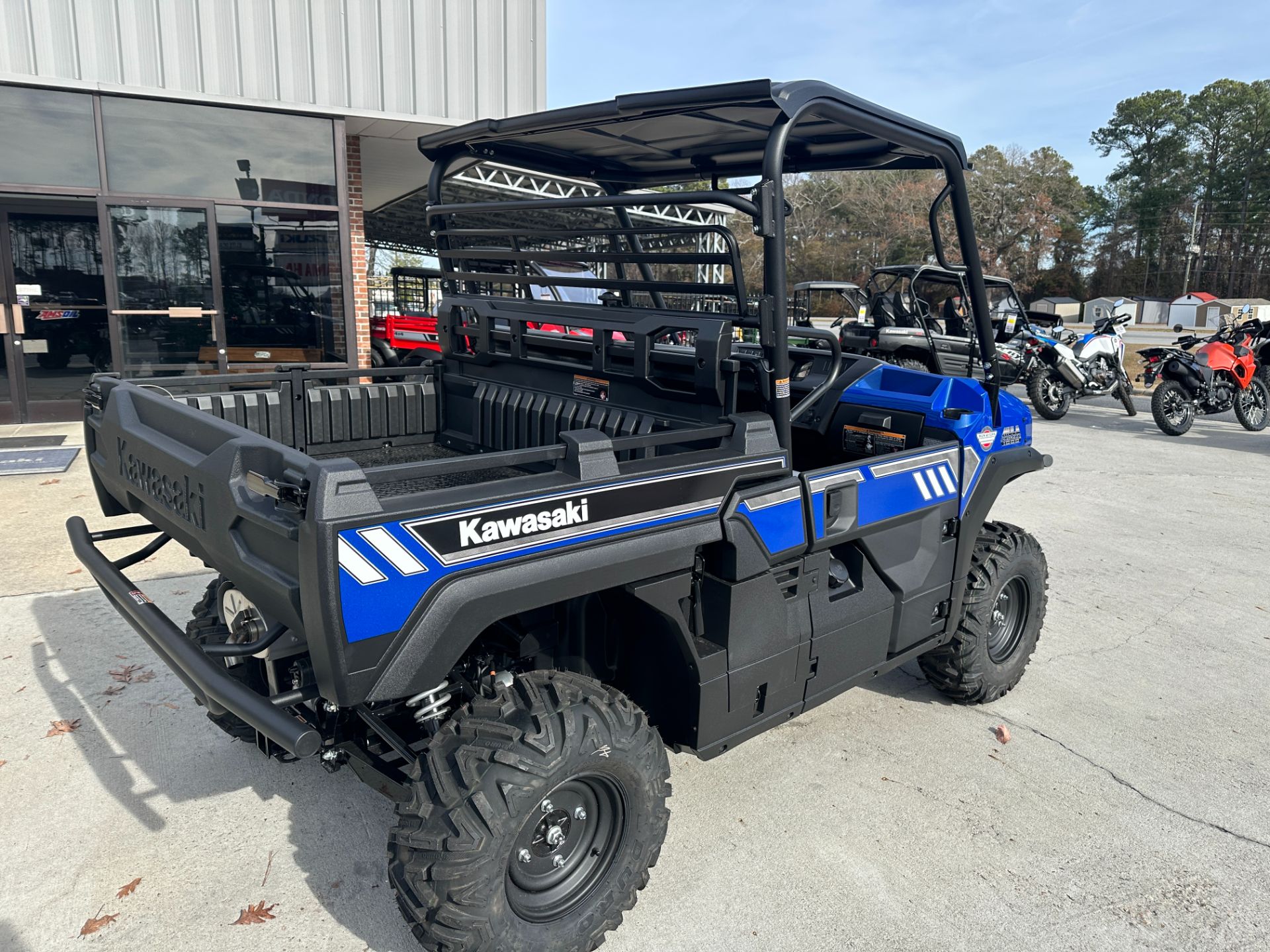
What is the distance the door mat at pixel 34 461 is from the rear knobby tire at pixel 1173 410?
11.3 m

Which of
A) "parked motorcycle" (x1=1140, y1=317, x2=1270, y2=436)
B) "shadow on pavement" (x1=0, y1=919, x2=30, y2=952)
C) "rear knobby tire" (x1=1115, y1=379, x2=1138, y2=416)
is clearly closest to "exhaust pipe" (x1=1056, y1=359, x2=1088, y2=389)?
"rear knobby tire" (x1=1115, y1=379, x2=1138, y2=416)

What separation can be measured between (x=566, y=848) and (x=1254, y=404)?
1172 centimetres

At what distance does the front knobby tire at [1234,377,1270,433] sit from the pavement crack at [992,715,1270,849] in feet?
30.7

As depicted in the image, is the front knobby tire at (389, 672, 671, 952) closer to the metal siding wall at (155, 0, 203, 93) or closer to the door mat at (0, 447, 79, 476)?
the door mat at (0, 447, 79, 476)

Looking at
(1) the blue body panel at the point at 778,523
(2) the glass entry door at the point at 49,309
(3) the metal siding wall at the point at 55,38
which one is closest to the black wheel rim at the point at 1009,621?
(1) the blue body panel at the point at 778,523

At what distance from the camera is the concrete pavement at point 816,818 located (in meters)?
2.42

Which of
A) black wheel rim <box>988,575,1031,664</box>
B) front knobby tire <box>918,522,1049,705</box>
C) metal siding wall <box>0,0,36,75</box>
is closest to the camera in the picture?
front knobby tire <box>918,522,1049,705</box>

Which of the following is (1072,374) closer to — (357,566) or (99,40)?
(99,40)

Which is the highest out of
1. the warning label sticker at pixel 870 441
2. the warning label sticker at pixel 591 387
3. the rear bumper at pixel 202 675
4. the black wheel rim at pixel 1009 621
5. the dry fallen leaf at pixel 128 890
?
the warning label sticker at pixel 591 387

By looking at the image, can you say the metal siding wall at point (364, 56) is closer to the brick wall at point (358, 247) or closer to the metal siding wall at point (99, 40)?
the brick wall at point (358, 247)

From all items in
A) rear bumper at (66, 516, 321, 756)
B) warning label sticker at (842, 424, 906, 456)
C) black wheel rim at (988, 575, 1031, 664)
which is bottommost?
black wheel rim at (988, 575, 1031, 664)

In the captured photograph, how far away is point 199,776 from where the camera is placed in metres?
3.06

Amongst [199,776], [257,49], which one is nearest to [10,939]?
[199,776]

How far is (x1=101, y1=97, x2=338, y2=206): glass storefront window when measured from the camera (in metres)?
8.27
